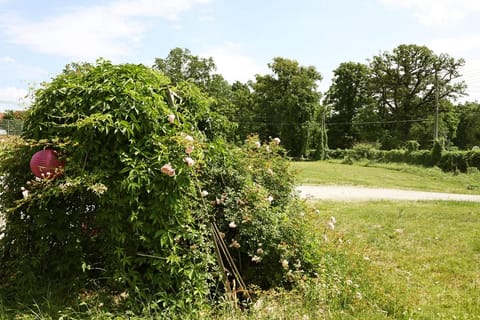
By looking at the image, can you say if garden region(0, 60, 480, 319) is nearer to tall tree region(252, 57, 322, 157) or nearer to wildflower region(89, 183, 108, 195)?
wildflower region(89, 183, 108, 195)

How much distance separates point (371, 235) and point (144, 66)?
15.0 ft

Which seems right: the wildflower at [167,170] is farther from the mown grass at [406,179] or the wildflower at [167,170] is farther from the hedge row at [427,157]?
the hedge row at [427,157]

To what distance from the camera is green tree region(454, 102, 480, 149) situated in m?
46.9

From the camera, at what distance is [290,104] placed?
42.8 m

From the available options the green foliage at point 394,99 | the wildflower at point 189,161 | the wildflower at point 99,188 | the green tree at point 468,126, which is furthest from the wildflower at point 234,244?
the green tree at point 468,126

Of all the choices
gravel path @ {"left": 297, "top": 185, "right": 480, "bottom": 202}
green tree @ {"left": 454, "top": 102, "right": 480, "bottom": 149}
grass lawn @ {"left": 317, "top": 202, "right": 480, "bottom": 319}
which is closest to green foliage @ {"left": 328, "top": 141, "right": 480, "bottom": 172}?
gravel path @ {"left": 297, "top": 185, "right": 480, "bottom": 202}

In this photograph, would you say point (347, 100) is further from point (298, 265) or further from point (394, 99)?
point (298, 265)

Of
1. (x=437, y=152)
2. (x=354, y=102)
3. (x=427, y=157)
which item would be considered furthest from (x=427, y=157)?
(x=354, y=102)

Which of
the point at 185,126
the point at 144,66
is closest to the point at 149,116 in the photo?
the point at 185,126

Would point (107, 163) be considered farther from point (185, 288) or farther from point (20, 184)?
point (185, 288)

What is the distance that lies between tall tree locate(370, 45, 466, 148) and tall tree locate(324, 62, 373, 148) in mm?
1559

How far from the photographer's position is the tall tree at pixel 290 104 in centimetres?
4281

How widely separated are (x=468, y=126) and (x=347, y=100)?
15756 mm

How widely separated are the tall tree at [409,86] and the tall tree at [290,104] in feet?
30.4
